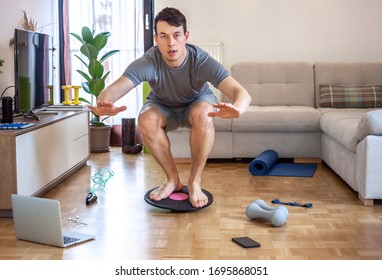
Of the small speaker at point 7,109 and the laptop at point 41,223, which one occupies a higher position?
the small speaker at point 7,109

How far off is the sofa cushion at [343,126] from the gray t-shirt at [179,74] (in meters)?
0.93

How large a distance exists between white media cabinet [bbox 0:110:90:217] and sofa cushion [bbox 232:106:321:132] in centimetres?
125

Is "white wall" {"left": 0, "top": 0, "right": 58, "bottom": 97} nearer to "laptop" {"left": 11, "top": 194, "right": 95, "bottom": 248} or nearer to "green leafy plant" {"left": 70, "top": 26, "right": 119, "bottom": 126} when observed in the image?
"green leafy plant" {"left": 70, "top": 26, "right": 119, "bottom": 126}

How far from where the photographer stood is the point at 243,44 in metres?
5.83

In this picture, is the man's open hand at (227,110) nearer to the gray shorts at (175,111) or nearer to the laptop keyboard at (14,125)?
the gray shorts at (175,111)

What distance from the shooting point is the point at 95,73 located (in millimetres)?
5656

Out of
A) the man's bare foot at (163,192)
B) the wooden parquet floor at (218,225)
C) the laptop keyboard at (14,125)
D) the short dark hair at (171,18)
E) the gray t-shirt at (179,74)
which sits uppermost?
the short dark hair at (171,18)

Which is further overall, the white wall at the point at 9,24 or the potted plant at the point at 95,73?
the potted plant at the point at 95,73

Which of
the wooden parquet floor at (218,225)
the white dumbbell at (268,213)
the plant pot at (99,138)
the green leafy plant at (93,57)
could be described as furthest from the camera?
the plant pot at (99,138)

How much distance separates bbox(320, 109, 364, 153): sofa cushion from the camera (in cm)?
374

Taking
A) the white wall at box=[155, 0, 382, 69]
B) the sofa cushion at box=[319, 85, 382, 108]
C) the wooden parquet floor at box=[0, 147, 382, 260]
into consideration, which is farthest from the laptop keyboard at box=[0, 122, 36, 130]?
the sofa cushion at box=[319, 85, 382, 108]

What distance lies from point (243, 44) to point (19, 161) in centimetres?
303

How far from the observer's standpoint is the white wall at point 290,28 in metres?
5.74

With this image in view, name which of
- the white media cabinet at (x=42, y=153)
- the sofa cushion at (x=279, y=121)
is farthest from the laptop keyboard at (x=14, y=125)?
the sofa cushion at (x=279, y=121)
